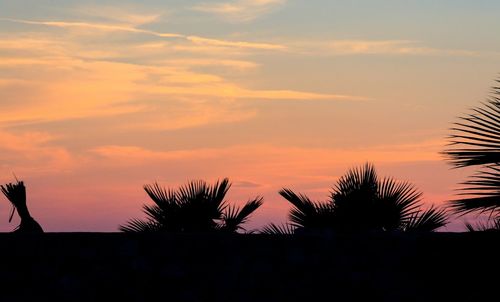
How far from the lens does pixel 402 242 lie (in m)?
10.3

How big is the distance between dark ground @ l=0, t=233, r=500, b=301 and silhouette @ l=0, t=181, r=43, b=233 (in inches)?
139

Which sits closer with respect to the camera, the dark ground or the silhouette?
the dark ground

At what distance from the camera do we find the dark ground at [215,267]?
9.28m

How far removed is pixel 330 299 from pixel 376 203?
5.23 m

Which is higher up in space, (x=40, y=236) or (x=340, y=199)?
(x=340, y=199)

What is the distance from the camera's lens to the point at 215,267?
9703 millimetres

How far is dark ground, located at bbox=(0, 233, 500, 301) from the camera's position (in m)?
9.28

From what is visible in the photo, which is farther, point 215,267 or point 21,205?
point 21,205

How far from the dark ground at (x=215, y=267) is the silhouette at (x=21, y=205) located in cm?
353

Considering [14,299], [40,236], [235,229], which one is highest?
[235,229]

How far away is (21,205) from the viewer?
13945mm

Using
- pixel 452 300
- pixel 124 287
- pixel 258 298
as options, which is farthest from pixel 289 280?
pixel 452 300

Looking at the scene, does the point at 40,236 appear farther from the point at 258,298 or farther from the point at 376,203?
the point at 376,203

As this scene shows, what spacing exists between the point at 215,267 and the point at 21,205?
5.49 m
